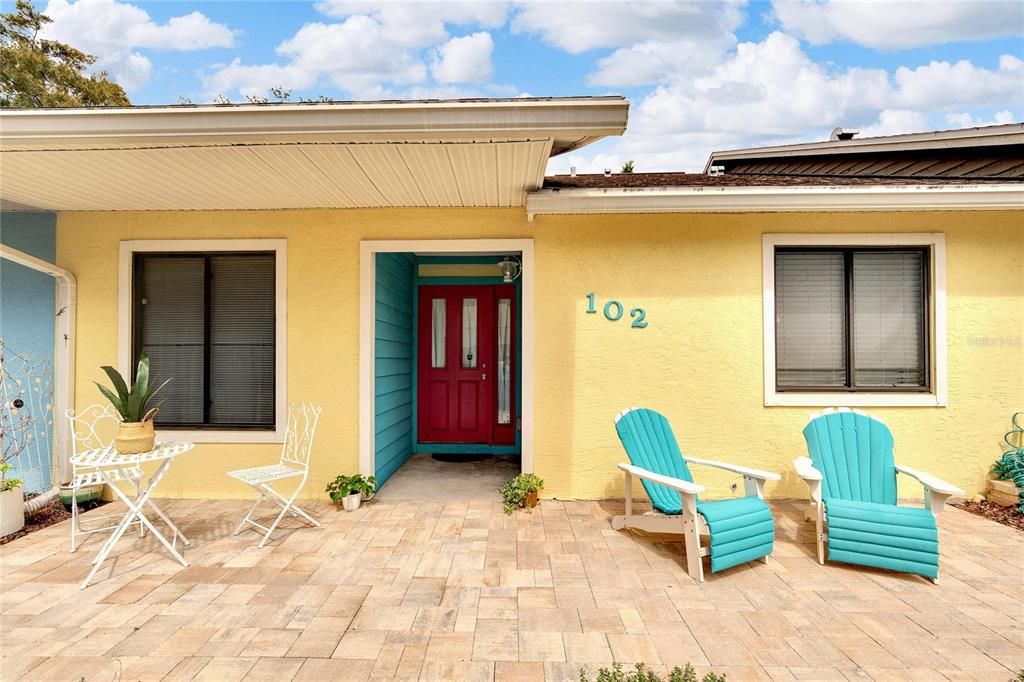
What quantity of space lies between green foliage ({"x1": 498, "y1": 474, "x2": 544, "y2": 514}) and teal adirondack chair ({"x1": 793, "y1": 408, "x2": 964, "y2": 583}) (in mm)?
1941

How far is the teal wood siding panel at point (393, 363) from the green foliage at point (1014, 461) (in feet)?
17.5

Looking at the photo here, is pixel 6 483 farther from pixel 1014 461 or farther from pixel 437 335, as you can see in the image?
pixel 1014 461

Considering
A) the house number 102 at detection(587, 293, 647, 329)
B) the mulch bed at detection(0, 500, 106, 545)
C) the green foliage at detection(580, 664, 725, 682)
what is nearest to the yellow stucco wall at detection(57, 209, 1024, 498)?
the house number 102 at detection(587, 293, 647, 329)

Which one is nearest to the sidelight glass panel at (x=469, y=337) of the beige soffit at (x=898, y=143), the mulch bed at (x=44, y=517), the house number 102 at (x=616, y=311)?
the house number 102 at (x=616, y=311)

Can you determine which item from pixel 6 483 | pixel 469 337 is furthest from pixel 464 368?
pixel 6 483

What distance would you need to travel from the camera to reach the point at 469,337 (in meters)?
6.35

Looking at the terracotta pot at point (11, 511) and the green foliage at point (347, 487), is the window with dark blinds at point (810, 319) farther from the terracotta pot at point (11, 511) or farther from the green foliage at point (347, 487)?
the terracotta pot at point (11, 511)

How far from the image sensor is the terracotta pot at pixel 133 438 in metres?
3.15

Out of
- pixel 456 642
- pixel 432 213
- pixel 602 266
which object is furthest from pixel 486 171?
pixel 456 642

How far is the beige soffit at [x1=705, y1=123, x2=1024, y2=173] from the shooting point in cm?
559

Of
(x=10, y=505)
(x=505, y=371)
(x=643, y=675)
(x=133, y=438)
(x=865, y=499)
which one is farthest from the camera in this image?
(x=505, y=371)

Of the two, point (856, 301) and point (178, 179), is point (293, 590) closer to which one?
point (178, 179)

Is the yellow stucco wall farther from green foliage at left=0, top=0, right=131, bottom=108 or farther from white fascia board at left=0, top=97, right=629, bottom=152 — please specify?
green foliage at left=0, top=0, right=131, bottom=108

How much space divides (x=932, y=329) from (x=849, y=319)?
2.26ft
